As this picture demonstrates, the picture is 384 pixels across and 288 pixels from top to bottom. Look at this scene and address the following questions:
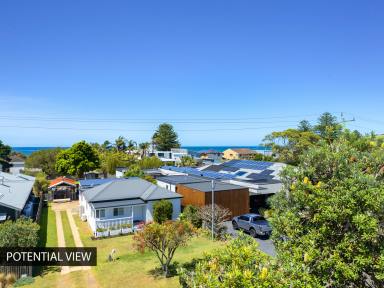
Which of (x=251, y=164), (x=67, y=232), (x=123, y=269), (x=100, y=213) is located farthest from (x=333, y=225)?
(x=251, y=164)

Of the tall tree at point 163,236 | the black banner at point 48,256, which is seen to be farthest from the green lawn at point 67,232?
the tall tree at point 163,236

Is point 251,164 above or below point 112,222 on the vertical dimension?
above

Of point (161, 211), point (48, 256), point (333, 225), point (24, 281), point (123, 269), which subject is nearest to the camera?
point (333, 225)

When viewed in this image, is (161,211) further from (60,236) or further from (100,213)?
(60,236)

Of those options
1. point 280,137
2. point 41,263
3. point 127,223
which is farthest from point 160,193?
point 280,137

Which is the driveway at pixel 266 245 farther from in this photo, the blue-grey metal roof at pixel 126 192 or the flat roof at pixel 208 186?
the blue-grey metal roof at pixel 126 192

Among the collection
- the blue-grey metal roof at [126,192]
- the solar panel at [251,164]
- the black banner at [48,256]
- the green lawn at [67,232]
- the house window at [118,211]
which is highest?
the solar panel at [251,164]

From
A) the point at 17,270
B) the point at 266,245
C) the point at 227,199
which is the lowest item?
the point at 266,245

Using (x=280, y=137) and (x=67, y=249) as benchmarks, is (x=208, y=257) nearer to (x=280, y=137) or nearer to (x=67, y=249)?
(x=67, y=249)
